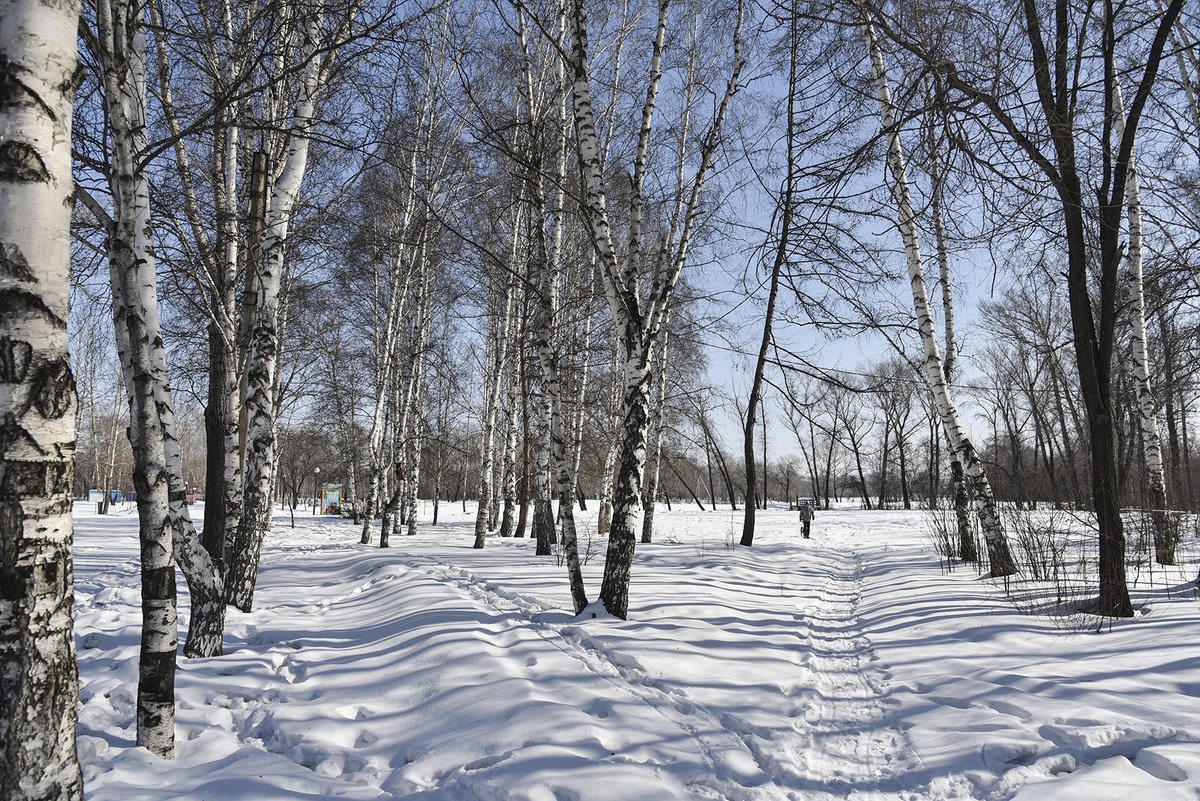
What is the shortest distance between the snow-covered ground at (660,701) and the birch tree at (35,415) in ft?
3.47

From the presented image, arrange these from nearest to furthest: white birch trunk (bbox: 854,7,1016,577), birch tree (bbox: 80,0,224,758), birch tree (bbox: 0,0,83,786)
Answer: birch tree (bbox: 0,0,83,786)
birch tree (bbox: 80,0,224,758)
white birch trunk (bbox: 854,7,1016,577)

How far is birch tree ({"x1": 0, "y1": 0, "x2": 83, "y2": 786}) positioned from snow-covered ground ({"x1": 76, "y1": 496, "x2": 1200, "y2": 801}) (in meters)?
1.06

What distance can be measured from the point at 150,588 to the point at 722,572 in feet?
22.0

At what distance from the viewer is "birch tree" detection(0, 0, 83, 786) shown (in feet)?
5.34

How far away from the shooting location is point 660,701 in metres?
3.67

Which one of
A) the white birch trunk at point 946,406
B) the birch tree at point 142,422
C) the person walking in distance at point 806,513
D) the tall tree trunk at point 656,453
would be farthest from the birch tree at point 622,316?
the person walking in distance at point 806,513

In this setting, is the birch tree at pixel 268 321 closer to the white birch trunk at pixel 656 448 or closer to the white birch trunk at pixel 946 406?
the white birch trunk at pixel 946 406

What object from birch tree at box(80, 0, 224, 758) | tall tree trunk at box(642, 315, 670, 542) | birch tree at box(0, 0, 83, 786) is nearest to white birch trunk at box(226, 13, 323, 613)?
birch tree at box(80, 0, 224, 758)

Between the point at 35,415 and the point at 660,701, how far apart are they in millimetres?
3307

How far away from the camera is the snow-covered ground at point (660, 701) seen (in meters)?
2.72

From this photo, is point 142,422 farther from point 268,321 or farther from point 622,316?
point 622,316

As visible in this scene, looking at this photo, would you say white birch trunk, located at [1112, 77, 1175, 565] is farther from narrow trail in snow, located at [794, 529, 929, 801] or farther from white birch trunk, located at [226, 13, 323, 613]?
white birch trunk, located at [226, 13, 323, 613]

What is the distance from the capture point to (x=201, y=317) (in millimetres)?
11516

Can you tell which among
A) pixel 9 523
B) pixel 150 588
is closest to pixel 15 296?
pixel 9 523
